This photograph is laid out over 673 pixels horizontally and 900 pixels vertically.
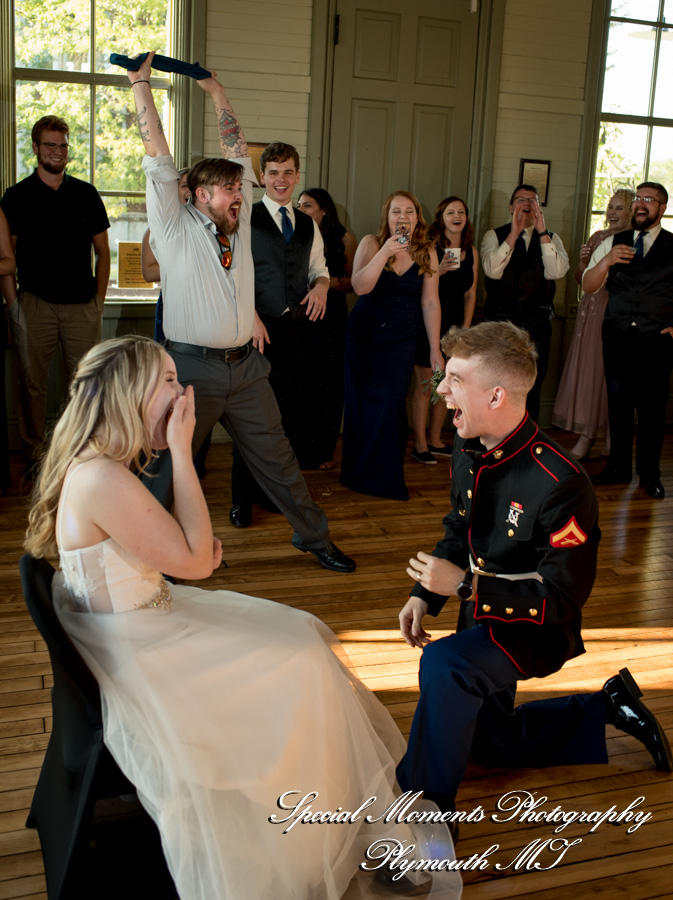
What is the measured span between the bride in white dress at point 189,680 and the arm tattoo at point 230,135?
2.06 meters

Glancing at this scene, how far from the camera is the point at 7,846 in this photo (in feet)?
7.17

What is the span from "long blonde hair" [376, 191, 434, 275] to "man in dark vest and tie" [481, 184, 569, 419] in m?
1.28

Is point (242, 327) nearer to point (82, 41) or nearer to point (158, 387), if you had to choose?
point (158, 387)

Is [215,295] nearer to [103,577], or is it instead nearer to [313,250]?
[313,250]

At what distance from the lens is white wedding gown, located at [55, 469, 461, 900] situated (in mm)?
1758

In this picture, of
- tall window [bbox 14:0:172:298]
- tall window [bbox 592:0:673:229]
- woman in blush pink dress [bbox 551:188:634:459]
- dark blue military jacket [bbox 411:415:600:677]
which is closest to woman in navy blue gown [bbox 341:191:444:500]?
woman in blush pink dress [bbox 551:188:634:459]

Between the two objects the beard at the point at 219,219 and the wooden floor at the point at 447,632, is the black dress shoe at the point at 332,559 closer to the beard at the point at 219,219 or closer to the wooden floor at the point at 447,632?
the wooden floor at the point at 447,632

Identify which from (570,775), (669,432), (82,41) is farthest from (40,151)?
(669,432)

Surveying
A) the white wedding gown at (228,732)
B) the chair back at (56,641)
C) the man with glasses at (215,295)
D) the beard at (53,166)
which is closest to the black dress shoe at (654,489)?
the man with glasses at (215,295)

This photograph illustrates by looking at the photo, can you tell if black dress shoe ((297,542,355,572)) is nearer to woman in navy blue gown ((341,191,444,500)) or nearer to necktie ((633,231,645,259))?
woman in navy blue gown ((341,191,444,500))

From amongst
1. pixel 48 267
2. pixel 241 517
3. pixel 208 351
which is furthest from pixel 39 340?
pixel 208 351

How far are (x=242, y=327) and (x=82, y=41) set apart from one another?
2.98m

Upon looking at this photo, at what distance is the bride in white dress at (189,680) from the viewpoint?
1770 mm

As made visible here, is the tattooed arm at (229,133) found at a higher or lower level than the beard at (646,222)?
higher
